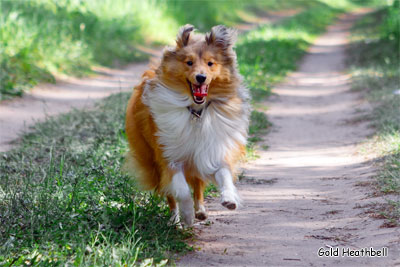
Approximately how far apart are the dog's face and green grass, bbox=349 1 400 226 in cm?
174

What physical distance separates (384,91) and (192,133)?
6.44 meters

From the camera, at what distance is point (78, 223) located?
416cm

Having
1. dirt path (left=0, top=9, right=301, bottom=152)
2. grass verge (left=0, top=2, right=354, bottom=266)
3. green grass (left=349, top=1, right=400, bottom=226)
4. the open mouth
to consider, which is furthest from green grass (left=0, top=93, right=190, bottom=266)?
green grass (left=349, top=1, right=400, bottom=226)

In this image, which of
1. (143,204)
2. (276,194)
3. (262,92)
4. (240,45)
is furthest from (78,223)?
(240,45)

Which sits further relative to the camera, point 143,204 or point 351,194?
point 351,194

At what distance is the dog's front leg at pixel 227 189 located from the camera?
13.5ft

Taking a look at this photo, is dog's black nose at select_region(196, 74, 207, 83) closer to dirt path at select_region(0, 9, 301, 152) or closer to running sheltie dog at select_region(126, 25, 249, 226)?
running sheltie dog at select_region(126, 25, 249, 226)

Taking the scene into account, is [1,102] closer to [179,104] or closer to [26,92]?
[26,92]

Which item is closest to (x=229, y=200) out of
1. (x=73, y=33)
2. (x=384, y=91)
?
(x=384, y=91)

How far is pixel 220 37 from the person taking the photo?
4559 mm

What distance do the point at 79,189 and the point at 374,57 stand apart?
10898 mm

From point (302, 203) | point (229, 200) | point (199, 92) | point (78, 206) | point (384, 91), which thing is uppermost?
point (199, 92)

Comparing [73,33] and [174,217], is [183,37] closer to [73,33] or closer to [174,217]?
[174,217]

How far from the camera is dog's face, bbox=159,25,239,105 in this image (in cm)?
436
